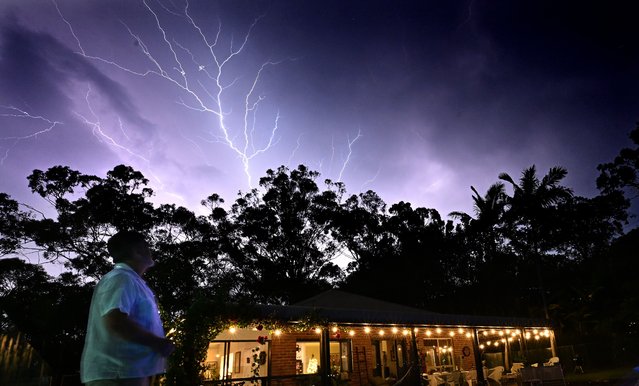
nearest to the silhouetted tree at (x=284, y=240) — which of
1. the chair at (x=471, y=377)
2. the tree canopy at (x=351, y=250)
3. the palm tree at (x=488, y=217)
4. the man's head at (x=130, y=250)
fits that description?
the tree canopy at (x=351, y=250)

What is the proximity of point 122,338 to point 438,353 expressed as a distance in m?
17.2

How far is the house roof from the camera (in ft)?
27.5

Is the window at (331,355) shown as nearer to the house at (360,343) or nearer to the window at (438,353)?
the house at (360,343)

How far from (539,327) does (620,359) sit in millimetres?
5535

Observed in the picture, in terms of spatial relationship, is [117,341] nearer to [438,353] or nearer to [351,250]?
[438,353]

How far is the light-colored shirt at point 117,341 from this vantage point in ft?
4.98

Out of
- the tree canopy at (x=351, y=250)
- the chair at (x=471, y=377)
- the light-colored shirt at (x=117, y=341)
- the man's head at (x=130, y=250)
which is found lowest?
the chair at (x=471, y=377)

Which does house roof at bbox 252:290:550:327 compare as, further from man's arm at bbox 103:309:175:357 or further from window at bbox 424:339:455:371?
man's arm at bbox 103:309:175:357

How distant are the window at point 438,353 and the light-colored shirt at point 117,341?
16.0m

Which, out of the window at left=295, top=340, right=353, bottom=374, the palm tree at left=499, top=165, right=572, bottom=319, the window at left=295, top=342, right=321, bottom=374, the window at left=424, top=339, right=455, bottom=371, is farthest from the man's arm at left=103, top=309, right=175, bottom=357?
the palm tree at left=499, top=165, right=572, bottom=319

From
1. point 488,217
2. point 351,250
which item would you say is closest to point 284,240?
point 351,250

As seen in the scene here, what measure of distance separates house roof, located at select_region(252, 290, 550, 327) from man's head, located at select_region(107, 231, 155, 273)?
248 inches

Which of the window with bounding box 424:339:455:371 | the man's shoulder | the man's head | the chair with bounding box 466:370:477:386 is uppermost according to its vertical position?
the man's head

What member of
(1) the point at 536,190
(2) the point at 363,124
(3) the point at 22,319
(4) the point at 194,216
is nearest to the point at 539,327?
(1) the point at 536,190
